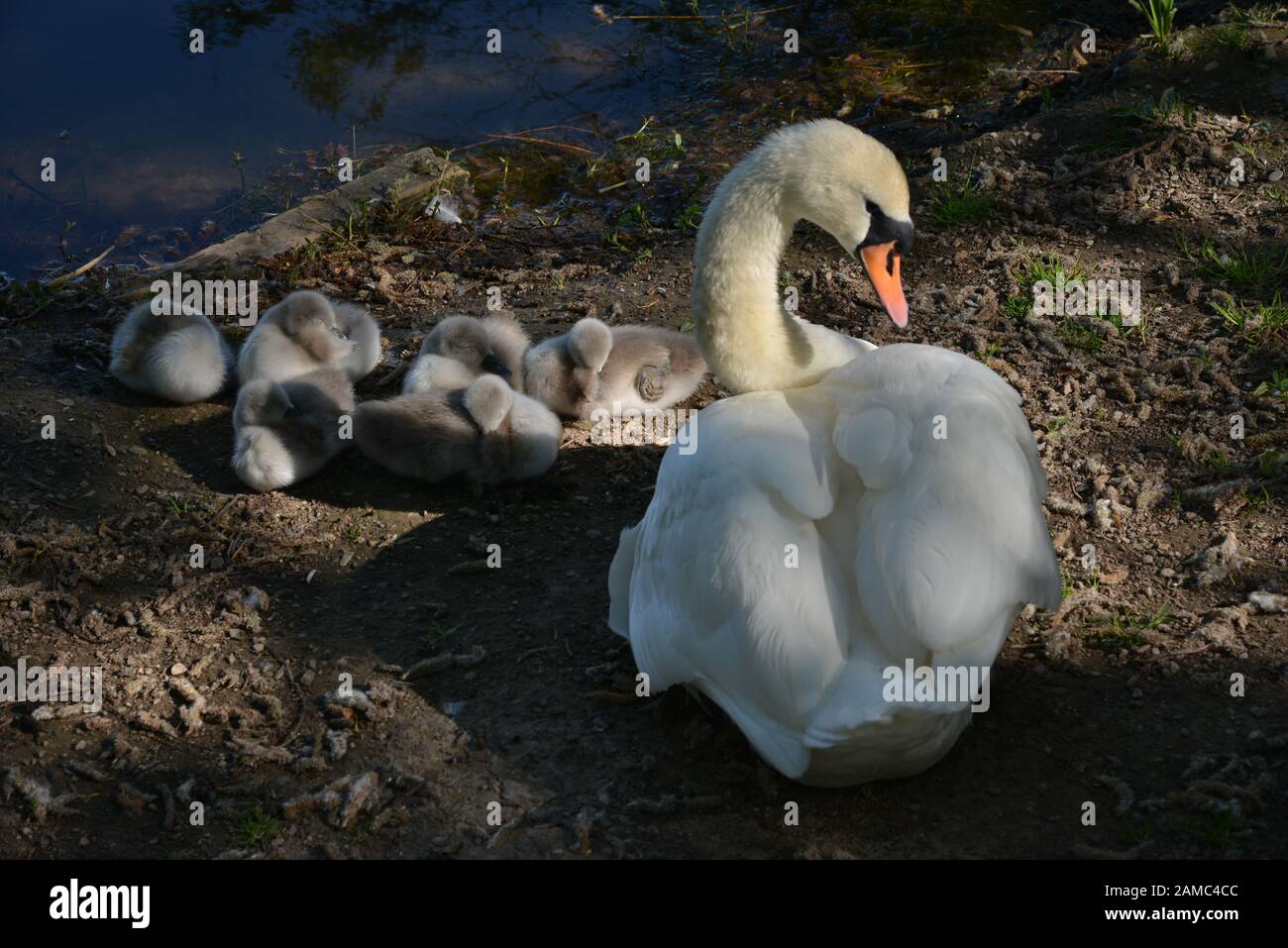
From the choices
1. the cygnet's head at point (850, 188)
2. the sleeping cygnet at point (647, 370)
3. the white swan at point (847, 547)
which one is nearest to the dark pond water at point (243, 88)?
the sleeping cygnet at point (647, 370)

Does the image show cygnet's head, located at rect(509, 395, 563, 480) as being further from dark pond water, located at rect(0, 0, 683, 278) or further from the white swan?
dark pond water, located at rect(0, 0, 683, 278)

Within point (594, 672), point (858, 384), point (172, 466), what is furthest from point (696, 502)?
point (172, 466)

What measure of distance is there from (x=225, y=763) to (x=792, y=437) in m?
2.23

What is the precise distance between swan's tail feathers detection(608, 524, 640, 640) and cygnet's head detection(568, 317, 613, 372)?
5.32ft

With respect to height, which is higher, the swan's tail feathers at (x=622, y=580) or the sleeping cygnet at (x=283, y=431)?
the sleeping cygnet at (x=283, y=431)

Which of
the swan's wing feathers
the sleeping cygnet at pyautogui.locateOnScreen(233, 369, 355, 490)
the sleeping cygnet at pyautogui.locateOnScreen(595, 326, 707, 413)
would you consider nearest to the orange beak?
the swan's wing feathers

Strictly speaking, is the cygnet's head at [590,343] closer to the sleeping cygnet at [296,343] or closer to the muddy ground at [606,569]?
Result: the muddy ground at [606,569]

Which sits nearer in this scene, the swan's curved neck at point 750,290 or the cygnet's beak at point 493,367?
the swan's curved neck at point 750,290

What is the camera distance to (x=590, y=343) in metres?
6.22

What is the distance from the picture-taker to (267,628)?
515 centimetres

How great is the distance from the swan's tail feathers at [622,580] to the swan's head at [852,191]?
4.18ft

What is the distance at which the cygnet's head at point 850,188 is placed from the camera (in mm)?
4582

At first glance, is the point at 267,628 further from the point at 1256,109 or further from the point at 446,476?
the point at 1256,109

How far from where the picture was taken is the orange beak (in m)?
4.73
